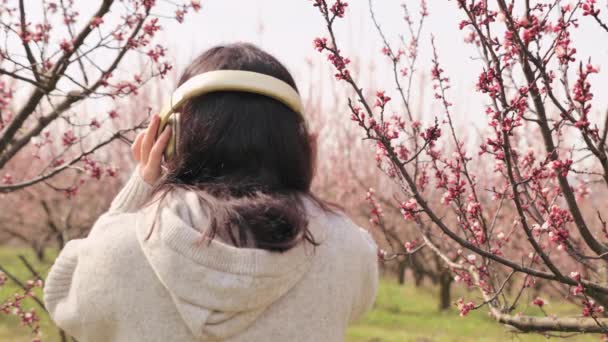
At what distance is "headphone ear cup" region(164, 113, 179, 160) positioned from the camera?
1.47 meters

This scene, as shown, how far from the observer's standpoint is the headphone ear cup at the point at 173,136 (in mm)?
1473

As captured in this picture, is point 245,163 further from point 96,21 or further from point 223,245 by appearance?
point 96,21

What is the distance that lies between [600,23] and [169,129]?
4.66 feet

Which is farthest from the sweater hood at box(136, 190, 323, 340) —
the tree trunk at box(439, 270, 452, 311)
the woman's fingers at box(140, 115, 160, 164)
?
the tree trunk at box(439, 270, 452, 311)

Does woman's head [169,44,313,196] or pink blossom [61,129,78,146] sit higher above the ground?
pink blossom [61,129,78,146]

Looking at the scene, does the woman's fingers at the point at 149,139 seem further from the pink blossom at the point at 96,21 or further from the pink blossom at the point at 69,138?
the pink blossom at the point at 69,138

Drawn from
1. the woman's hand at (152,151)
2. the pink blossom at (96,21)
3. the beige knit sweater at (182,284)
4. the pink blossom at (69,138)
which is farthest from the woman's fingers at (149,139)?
the pink blossom at (69,138)

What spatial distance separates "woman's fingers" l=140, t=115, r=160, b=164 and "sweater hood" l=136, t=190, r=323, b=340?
25 centimetres

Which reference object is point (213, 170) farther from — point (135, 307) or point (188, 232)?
point (135, 307)

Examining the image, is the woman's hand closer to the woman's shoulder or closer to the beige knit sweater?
the beige knit sweater

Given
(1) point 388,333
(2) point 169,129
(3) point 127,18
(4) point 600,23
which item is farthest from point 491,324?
(2) point 169,129

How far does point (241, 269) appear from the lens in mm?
1309

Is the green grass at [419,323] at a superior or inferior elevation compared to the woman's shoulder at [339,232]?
inferior

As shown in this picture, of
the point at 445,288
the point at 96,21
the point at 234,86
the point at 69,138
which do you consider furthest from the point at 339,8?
the point at 445,288
